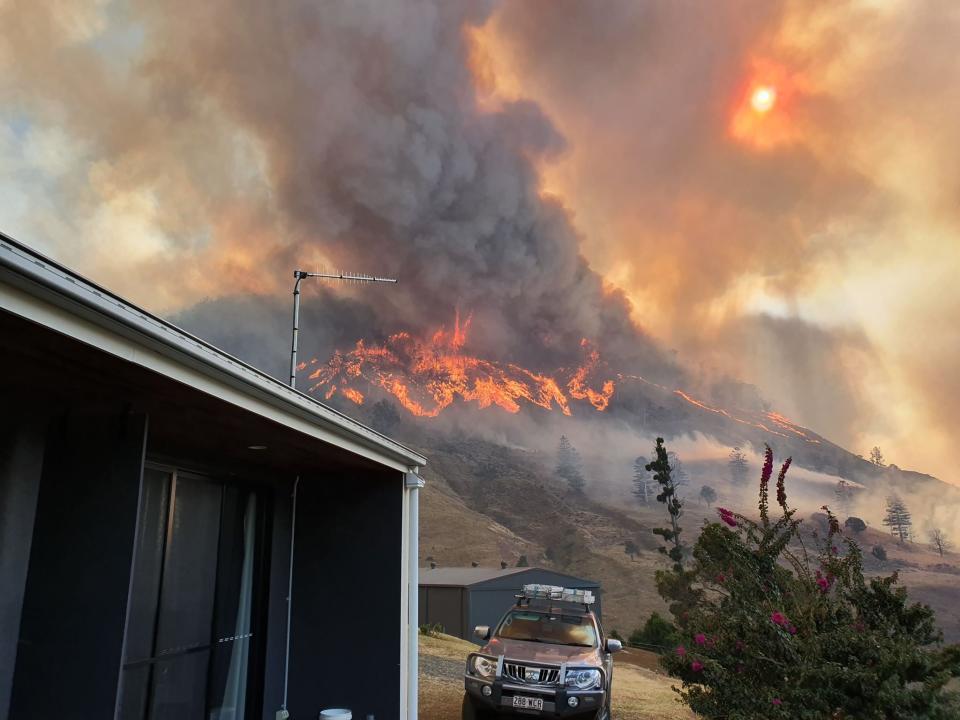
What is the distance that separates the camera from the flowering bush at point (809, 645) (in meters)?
5.73

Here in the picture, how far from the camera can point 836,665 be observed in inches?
231

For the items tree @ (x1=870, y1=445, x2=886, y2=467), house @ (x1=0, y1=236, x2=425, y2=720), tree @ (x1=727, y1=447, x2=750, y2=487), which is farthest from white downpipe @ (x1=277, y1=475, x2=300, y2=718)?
tree @ (x1=870, y1=445, x2=886, y2=467)

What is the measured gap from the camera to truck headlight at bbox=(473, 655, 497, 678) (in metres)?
8.12

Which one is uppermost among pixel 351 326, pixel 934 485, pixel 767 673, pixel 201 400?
pixel 351 326

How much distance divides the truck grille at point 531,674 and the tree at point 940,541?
107510 millimetres

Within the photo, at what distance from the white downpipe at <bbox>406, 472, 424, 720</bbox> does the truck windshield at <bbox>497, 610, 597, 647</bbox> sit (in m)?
1.98

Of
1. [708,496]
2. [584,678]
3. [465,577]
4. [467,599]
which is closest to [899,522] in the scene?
[708,496]

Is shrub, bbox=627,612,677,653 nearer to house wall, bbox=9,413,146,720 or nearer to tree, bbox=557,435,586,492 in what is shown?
house wall, bbox=9,413,146,720

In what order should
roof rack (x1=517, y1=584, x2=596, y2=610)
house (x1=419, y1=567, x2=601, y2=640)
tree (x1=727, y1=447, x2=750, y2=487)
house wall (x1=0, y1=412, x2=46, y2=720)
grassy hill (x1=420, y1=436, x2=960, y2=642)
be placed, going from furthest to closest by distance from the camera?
tree (x1=727, y1=447, x2=750, y2=487), grassy hill (x1=420, y1=436, x2=960, y2=642), house (x1=419, y1=567, x2=601, y2=640), roof rack (x1=517, y1=584, x2=596, y2=610), house wall (x1=0, y1=412, x2=46, y2=720)

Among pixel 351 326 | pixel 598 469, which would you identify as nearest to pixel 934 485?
pixel 598 469

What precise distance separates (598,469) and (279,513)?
121m

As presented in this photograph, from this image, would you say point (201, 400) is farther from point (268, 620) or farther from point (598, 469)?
point (598, 469)

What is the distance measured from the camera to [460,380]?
16962 cm

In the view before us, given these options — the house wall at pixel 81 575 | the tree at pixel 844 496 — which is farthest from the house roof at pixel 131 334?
the tree at pixel 844 496
